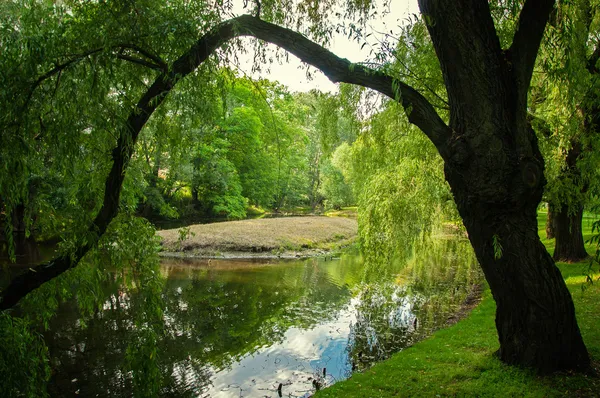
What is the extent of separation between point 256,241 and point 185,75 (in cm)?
1880

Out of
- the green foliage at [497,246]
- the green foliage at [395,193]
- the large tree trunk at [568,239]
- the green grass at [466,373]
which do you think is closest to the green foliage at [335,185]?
the large tree trunk at [568,239]

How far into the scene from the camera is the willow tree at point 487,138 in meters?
4.50

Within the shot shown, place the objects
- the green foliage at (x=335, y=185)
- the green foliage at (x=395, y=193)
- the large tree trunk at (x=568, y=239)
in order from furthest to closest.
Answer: the green foliage at (x=335, y=185), the large tree trunk at (x=568, y=239), the green foliage at (x=395, y=193)

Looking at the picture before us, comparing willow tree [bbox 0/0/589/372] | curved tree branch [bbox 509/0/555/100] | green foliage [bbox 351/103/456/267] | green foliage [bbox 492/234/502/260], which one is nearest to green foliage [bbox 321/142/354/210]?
green foliage [bbox 351/103/456/267]

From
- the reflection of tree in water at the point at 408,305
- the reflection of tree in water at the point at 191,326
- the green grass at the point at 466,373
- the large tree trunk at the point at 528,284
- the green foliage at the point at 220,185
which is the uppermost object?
the green foliage at the point at 220,185

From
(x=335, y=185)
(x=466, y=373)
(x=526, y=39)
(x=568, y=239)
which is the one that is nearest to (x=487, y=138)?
(x=526, y=39)

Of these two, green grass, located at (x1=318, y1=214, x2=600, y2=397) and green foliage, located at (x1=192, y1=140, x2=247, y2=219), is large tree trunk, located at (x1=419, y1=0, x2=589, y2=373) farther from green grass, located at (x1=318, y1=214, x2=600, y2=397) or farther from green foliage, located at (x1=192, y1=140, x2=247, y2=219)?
green foliage, located at (x1=192, y1=140, x2=247, y2=219)

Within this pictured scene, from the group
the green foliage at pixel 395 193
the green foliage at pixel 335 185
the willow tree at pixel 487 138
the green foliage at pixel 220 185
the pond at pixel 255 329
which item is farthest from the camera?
the green foliage at pixel 335 185

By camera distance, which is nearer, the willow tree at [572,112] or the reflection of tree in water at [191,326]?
the willow tree at [572,112]

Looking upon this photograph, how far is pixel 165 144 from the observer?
17.0 feet

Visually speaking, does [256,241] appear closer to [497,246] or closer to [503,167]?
[497,246]

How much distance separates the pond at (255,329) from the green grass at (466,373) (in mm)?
1075

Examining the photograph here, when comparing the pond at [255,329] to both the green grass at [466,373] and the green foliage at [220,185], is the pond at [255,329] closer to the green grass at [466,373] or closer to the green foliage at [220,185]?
the green grass at [466,373]

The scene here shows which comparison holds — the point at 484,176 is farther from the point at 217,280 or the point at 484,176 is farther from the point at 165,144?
the point at 217,280
